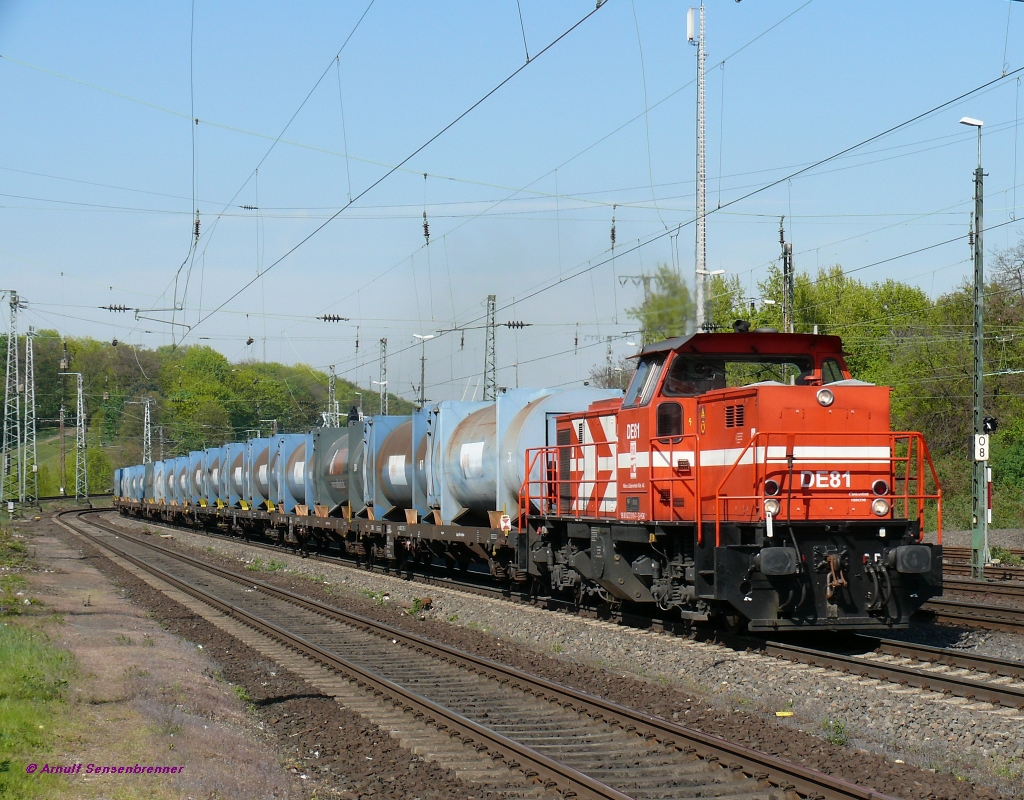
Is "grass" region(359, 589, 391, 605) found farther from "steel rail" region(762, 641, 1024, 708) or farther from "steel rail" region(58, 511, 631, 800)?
"steel rail" region(762, 641, 1024, 708)

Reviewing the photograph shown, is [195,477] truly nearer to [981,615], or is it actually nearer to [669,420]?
[669,420]

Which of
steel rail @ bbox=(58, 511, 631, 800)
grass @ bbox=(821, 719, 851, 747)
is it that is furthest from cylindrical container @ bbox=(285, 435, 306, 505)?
grass @ bbox=(821, 719, 851, 747)

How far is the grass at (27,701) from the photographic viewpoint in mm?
6035

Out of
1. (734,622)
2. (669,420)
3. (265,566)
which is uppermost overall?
(669,420)

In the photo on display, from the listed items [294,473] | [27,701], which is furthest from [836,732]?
[294,473]

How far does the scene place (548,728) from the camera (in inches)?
325

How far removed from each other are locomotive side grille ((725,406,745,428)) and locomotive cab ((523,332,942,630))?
0.02m

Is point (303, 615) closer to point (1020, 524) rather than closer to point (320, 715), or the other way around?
point (320, 715)

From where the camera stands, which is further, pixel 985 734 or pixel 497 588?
pixel 497 588

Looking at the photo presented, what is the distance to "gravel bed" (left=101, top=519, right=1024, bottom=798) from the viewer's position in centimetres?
689

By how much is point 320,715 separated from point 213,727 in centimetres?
113

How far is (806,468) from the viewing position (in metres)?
10.7

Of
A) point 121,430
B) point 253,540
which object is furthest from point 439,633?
point 121,430

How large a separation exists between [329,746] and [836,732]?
12.8 feet
